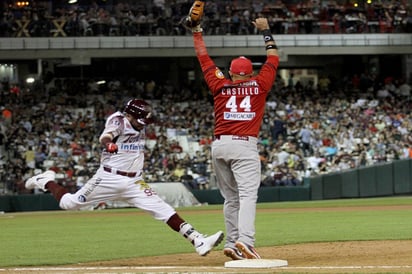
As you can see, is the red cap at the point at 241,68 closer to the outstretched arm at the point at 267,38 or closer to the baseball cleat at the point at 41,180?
the outstretched arm at the point at 267,38

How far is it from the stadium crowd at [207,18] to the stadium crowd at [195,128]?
2.52 m

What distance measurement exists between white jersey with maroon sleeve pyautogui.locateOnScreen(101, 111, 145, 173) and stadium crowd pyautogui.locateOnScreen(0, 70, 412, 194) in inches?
658

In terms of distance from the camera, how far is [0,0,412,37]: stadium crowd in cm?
3372

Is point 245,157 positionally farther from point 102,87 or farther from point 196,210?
point 102,87

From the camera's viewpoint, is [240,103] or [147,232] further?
[147,232]

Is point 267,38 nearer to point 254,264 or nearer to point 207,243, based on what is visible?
point 207,243

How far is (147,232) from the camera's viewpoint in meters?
15.3

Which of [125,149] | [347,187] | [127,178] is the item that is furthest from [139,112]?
[347,187]

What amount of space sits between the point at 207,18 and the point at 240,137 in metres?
25.5

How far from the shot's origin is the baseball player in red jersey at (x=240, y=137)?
9.04m

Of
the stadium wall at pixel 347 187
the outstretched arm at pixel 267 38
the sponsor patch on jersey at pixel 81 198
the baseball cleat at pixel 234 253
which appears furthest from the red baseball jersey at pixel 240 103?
the stadium wall at pixel 347 187

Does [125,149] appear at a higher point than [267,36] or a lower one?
lower

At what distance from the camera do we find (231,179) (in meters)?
9.39

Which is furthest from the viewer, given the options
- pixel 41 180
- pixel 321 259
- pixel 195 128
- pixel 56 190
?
pixel 195 128
